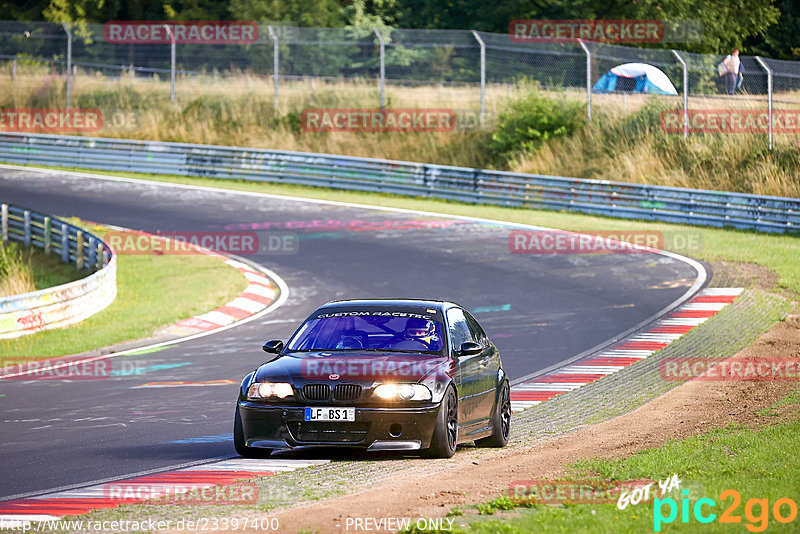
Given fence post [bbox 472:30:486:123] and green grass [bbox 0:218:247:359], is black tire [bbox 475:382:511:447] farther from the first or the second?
fence post [bbox 472:30:486:123]

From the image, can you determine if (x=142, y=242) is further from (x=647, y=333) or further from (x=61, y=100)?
(x=61, y=100)

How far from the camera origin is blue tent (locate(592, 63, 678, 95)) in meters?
33.1

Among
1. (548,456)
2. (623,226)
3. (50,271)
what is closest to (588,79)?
(623,226)

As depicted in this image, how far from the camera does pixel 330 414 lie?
907 cm

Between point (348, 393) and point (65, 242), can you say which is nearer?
point (348, 393)

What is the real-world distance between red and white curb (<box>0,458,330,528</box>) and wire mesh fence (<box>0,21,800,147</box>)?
23857 mm

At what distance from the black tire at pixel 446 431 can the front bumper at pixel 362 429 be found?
0.05 m

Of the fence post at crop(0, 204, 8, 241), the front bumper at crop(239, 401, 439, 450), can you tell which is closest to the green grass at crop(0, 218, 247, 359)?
the fence post at crop(0, 204, 8, 241)

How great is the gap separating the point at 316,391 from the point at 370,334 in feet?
4.05

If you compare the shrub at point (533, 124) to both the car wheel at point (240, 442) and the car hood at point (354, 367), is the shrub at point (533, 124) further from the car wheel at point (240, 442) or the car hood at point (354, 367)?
the car wheel at point (240, 442)

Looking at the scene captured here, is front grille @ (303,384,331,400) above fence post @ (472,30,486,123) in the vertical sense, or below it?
below

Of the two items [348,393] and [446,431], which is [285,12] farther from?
[446,431]

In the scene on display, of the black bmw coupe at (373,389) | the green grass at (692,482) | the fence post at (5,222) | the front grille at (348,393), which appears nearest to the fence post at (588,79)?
the fence post at (5,222)

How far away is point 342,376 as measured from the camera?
9211 mm
